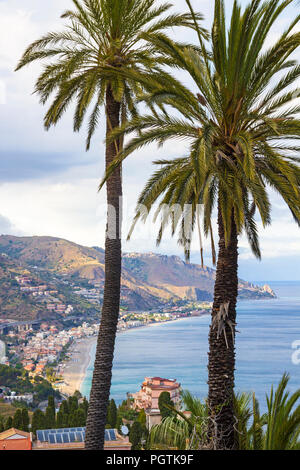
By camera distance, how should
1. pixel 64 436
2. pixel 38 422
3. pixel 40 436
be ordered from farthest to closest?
pixel 38 422, pixel 40 436, pixel 64 436

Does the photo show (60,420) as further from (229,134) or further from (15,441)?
(229,134)

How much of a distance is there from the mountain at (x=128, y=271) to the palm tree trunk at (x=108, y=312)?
11117 centimetres

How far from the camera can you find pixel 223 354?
831 cm

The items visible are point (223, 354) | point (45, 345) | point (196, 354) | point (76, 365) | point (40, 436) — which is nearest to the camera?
point (223, 354)

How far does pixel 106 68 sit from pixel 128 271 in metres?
131

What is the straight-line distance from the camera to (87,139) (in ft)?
45.1

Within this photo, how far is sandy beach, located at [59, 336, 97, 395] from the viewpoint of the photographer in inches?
3081

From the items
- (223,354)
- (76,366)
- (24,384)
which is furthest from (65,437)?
(76,366)

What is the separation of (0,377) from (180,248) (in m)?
58.3

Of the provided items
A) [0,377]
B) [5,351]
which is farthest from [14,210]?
[0,377]

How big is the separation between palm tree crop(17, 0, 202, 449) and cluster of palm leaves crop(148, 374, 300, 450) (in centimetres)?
212

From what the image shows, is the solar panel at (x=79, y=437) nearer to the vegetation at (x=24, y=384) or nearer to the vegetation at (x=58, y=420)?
the vegetation at (x=58, y=420)

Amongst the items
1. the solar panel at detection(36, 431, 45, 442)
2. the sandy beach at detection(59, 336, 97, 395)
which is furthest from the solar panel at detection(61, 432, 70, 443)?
the sandy beach at detection(59, 336, 97, 395)

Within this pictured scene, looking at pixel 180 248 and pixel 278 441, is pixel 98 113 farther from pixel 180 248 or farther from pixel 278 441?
pixel 278 441
